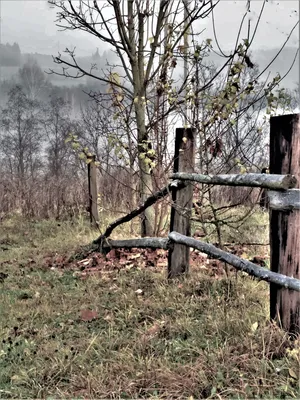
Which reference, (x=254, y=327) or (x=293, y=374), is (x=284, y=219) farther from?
(x=293, y=374)

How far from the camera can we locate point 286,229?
8.43ft

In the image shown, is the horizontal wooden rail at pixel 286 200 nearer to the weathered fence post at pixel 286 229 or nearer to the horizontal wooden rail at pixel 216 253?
the weathered fence post at pixel 286 229

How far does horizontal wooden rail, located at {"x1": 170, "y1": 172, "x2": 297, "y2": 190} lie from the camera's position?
8.29ft

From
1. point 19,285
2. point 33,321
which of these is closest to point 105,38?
point 19,285

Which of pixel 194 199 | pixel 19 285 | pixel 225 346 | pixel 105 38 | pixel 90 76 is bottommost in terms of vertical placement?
pixel 19 285

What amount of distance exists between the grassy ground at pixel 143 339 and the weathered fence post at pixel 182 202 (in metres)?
0.18

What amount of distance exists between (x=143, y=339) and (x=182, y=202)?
1.69 m

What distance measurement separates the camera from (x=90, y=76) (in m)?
6.53

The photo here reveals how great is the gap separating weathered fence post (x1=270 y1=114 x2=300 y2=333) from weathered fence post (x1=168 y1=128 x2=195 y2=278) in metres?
1.51

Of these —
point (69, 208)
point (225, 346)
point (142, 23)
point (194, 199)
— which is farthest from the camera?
point (69, 208)

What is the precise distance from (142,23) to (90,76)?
1.15 metres

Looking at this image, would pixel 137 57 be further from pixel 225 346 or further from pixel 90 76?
pixel 225 346

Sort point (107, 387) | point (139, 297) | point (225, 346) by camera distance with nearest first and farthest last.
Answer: point (107, 387) < point (225, 346) < point (139, 297)

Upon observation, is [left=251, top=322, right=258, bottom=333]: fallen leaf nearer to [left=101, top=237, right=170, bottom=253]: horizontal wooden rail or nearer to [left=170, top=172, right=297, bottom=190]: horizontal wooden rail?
[left=170, top=172, right=297, bottom=190]: horizontal wooden rail
